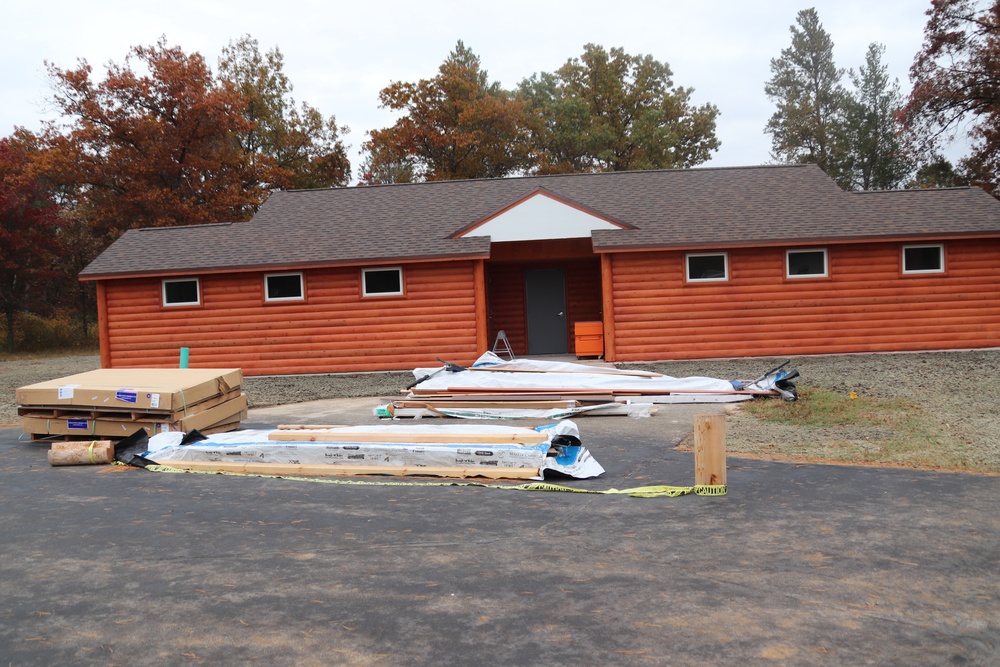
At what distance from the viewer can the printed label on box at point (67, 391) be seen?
9.15 m

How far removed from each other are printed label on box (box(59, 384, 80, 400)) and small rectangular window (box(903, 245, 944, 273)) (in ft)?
50.7

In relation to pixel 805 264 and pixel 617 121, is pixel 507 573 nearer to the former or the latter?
pixel 805 264

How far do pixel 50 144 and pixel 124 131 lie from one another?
107 inches

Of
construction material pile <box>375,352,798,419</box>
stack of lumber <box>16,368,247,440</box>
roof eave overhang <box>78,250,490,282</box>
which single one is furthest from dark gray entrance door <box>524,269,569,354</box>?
stack of lumber <box>16,368,247,440</box>

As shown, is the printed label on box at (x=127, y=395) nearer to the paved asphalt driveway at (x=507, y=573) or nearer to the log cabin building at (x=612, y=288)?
the paved asphalt driveway at (x=507, y=573)

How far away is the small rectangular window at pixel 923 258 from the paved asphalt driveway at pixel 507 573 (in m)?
12.2

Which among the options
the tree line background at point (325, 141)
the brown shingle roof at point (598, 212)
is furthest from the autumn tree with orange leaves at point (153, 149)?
the brown shingle roof at point (598, 212)

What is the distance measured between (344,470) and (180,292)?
12.3m

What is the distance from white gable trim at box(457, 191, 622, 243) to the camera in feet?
58.7

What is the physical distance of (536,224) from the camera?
1794 cm

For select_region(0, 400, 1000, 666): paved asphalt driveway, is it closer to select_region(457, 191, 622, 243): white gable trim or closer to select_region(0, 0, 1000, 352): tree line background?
select_region(457, 191, 622, 243): white gable trim

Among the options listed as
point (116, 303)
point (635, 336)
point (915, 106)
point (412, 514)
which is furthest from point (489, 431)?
point (915, 106)

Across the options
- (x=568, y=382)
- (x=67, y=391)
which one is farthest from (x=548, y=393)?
(x=67, y=391)

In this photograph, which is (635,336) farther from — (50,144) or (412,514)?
(50,144)
